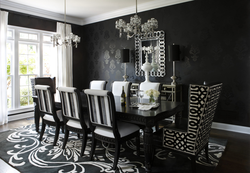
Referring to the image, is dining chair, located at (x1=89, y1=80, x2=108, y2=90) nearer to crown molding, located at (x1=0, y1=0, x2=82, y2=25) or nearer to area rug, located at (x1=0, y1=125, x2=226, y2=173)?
area rug, located at (x1=0, y1=125, x2=226, y2=173)

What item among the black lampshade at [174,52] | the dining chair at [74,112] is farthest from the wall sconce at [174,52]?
the dining chair at [74,112]

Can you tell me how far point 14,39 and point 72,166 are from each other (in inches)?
163

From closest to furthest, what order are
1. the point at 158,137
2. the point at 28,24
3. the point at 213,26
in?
the point at 158,137, the point at 213,26, the point at 28,24

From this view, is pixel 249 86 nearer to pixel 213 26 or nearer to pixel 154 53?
pixel 213 26

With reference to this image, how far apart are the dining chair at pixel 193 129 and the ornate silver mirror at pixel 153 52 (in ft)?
9.14

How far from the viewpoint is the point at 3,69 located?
15.8 feet

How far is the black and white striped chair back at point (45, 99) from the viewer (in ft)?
10.6

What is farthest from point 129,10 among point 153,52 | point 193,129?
point 193,129

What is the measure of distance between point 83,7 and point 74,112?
357cm

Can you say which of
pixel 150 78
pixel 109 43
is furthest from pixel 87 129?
pixel 109 43

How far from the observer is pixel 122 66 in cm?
582

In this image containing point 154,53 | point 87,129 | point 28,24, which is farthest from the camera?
point 28,24

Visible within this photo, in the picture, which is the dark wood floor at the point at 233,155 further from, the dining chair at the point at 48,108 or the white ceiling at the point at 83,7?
the white ceiling at the point at 83,7

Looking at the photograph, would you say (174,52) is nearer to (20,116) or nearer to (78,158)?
(78,158)
